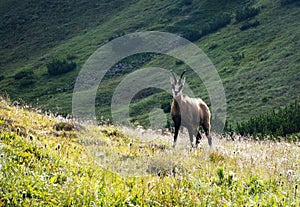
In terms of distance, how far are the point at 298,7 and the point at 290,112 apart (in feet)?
135

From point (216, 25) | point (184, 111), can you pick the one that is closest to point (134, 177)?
point (184, 111)

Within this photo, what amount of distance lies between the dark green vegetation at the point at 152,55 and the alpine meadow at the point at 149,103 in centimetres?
25

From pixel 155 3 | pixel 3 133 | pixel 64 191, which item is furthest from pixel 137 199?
pixel 155 3

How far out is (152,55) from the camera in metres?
70.0

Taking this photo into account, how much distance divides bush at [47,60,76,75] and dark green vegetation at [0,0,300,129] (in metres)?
0.19

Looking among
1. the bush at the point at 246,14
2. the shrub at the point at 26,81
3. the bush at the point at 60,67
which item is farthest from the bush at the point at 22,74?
the bush at the point at 246,14

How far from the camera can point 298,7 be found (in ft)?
207

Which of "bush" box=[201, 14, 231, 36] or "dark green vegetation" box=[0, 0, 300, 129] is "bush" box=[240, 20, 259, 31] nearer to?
"dark green vegetation" box=[0, 0, 300, 129]

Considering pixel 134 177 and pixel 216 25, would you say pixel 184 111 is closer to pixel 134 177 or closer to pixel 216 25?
pixel 134 177

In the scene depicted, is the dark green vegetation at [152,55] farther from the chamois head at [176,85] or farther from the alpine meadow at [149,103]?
the chamois head at [176,85]

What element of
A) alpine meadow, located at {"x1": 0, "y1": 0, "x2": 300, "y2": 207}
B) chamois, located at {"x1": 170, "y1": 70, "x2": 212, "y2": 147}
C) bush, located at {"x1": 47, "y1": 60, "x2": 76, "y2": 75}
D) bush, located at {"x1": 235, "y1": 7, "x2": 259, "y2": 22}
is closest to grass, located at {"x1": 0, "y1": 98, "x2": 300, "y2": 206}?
alpine meadow, located at {"x1": 0, "y1": 0, "x2": 300, "y2": 207}

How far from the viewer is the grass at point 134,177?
561cm

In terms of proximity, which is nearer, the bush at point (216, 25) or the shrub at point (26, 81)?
the shrub at point (26, 81)

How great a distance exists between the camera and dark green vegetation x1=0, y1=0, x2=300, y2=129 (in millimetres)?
44781
